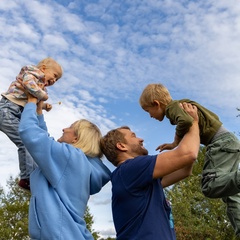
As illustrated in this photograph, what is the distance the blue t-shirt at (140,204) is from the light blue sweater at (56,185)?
0.28 metres

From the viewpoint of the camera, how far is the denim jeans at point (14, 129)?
400cm

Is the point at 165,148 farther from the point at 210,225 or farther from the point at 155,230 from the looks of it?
the point at 210,225

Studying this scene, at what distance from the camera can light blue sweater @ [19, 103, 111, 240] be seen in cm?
315

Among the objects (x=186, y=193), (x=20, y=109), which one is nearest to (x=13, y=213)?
(x=186, y=193)

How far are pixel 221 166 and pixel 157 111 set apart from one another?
870 mm

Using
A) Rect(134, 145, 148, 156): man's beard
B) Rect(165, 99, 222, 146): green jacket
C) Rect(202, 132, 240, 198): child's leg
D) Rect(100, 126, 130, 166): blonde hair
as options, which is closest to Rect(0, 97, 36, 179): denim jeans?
Rect(100, 126, 130, 166): blonde hair

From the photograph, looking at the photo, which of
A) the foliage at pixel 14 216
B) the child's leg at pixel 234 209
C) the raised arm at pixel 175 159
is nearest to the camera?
the raised arm at pixel 175 159

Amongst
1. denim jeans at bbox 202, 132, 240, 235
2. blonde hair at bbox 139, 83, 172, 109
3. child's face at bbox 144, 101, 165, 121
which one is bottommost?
denim jeans at bbox 202, 132, 240, 235

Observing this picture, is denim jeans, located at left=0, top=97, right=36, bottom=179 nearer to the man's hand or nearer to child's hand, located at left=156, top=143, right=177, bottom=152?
child's hand, located at left=156, top=143, right=177, bottom=152

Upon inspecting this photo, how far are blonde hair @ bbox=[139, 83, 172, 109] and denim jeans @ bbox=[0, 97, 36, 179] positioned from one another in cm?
134

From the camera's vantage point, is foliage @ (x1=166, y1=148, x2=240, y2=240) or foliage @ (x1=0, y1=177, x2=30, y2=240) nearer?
foliage @ (x1=166, y1=148, x2=240, y2=240)

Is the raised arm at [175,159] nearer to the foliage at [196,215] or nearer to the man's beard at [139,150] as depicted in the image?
the man's beard at [139,150]

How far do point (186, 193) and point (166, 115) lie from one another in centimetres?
1797

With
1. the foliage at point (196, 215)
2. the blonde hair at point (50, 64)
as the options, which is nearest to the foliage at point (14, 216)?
the foliage at point (196, 215)
